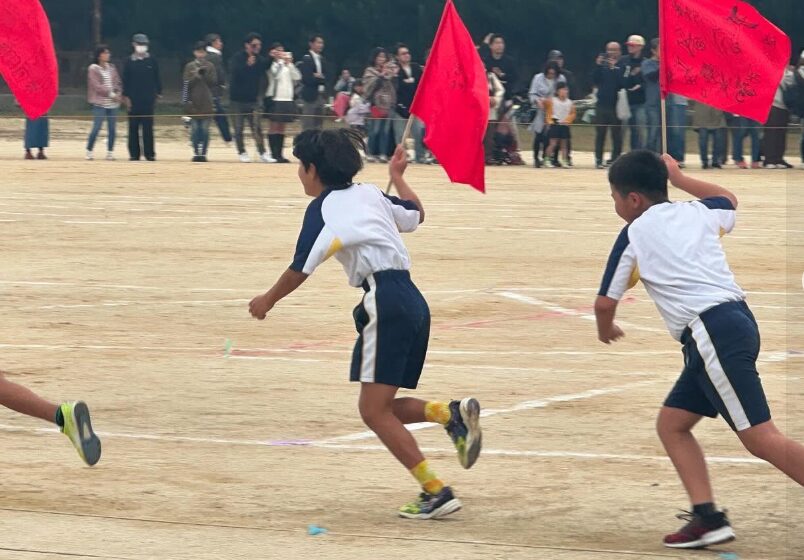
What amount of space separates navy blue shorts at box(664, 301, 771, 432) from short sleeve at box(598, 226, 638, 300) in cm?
29

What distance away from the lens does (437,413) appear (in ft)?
23.5

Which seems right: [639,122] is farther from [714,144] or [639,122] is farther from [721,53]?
[721,53]

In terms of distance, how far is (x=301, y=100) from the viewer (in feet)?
101

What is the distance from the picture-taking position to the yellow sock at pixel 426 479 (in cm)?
687

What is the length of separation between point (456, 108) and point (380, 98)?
19.8m

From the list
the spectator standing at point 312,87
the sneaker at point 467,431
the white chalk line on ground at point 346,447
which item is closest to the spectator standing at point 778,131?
the spectator standing at point 312,87

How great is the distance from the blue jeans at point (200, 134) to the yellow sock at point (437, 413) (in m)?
22.4

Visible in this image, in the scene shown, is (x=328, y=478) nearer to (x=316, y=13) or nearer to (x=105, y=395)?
(x=105, y=395)

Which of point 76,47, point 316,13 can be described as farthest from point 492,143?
point 76,47

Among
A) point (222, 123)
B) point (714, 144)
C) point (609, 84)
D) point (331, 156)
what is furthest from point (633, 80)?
point (331, 156)

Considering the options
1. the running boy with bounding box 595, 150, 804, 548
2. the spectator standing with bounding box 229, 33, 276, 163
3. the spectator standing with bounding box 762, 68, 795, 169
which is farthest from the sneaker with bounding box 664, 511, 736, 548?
the spectator standing with bounding box 229, 33, 276, 163

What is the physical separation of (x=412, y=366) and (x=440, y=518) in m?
0.62

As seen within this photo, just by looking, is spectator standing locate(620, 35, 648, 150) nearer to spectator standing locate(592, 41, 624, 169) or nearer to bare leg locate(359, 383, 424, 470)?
spectator standing locate(592, 41, 624, 169)

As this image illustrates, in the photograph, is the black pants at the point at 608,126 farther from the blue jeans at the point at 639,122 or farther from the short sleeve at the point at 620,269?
the short sleeve at the point at 620,269
